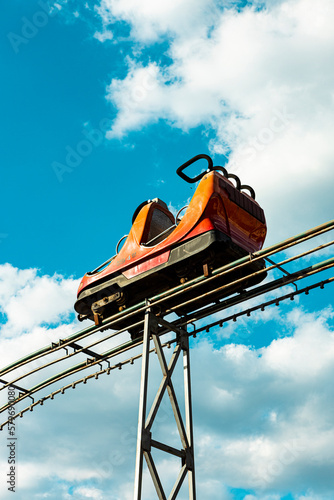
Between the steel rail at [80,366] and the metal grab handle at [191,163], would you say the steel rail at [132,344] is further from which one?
the metal grab handle at [191,163]

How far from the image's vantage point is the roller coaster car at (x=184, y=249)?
1240 centimetres

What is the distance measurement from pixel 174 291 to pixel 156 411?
2092 millimetres

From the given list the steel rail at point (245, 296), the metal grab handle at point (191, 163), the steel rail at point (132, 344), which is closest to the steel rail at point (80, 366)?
the steel rail at point (132, 344)

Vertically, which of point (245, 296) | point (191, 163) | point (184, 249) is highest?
point (191, 163)

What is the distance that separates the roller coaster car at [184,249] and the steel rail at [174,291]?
291mm

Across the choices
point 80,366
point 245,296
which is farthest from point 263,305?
→ point 80,366

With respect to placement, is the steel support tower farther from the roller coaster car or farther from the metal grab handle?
the metal grab handle

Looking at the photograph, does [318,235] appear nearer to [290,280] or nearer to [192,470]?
[290,280]

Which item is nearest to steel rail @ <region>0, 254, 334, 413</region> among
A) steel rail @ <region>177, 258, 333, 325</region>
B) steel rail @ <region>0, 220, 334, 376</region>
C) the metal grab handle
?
steel rail @ <region>177, 258, 333, 325</region>

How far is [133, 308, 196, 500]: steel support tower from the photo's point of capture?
1154cm

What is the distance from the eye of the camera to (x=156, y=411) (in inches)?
477

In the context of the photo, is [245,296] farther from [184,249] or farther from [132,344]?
[132,344]

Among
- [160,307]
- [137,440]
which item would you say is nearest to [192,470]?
[137,440]

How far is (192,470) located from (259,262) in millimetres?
3857
